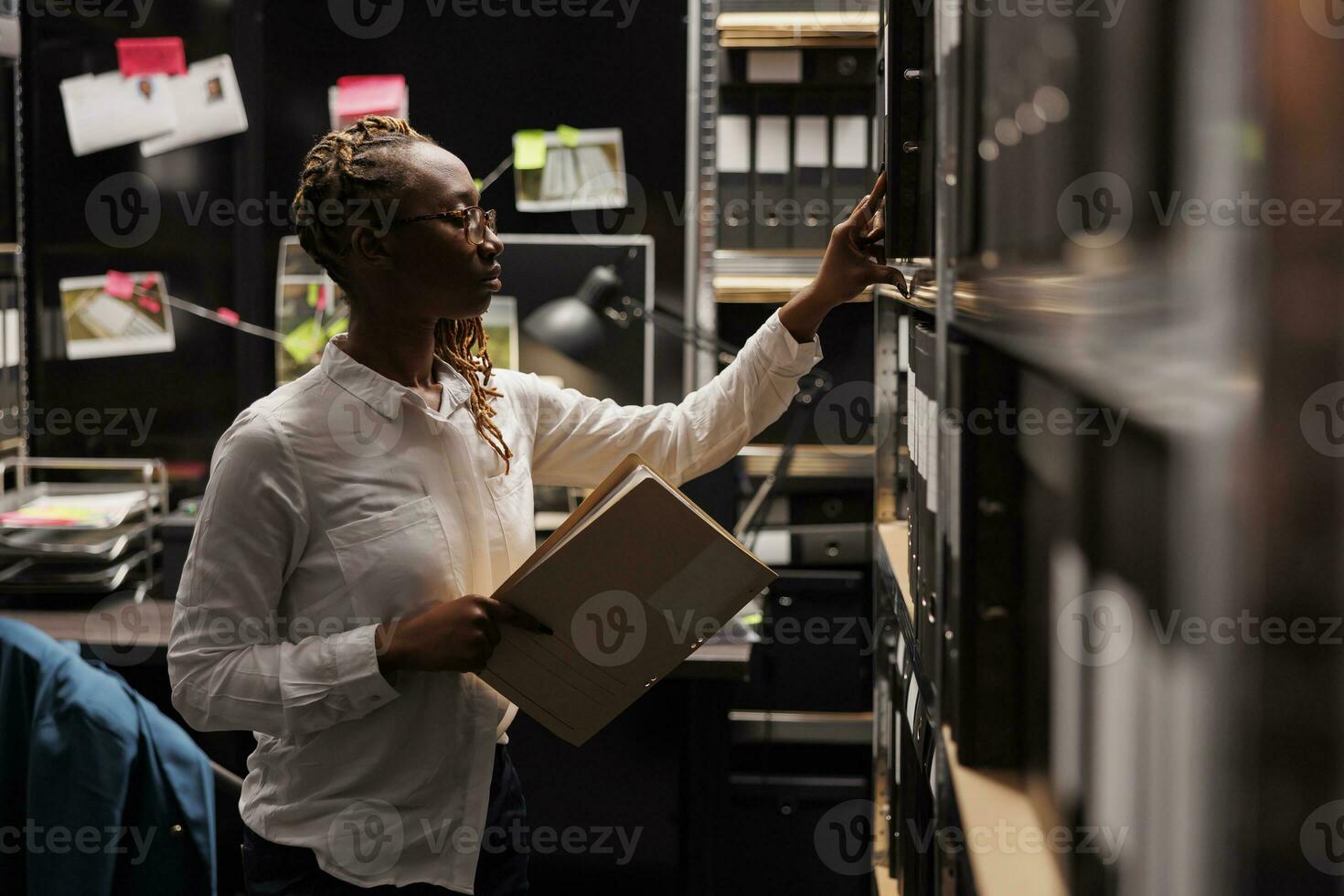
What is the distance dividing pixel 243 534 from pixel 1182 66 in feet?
3.12

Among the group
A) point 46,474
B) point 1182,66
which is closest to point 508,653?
point 1182,66

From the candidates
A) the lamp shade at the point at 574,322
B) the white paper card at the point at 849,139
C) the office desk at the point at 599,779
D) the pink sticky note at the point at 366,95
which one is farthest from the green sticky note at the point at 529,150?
the office desk at the point at 599,779

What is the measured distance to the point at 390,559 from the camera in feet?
4.17

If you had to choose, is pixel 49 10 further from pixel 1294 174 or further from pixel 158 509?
pixel 1294 174

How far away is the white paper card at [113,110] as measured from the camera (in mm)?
2953

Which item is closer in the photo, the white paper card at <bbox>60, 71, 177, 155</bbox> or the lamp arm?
the lamp arm

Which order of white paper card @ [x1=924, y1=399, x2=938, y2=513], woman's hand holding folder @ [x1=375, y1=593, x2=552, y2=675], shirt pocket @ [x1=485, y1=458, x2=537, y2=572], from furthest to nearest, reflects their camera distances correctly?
shirt pocket @ [x1=485, y1=458, x2=537, y2=572] → woman's hand holding folder @ [x1=375, y1=593, x2=552, y2=675] → white paper card @ [x1=924, y1=399, x2=938, y2=513]

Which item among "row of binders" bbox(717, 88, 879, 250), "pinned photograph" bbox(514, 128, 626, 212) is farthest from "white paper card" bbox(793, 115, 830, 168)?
"pinned photograph" bbox(514, 128, 626, 212)

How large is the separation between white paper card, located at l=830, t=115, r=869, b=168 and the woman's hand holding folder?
1.85 m

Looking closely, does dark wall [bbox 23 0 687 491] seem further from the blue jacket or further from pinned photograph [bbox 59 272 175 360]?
the blue jacket

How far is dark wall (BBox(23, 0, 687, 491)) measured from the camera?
3.01m

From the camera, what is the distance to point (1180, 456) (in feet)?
1.76

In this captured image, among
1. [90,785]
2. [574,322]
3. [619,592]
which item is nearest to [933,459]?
[619,592]

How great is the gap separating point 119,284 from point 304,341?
47 centimetres
